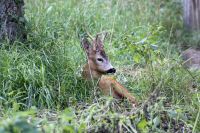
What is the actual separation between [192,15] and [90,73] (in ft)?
13.3

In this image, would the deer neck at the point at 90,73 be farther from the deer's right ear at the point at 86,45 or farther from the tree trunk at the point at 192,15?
the tree trunk at the point at 192,15

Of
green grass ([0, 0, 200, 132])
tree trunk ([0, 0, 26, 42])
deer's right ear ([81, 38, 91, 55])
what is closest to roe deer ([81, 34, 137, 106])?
deer's right ear ([81, 38, 91, 55])

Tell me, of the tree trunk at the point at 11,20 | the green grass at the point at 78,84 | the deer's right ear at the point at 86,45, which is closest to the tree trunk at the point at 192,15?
the green grass at the point at 78,84

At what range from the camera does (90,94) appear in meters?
5.36

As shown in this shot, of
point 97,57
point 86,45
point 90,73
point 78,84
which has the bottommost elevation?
point 78,84

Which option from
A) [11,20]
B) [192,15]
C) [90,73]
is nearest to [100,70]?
[90,73]

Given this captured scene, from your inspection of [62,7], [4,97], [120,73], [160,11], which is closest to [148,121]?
[4,97]

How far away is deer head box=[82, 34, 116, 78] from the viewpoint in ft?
17.6

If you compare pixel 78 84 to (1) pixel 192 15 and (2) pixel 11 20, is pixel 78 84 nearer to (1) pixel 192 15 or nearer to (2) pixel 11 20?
(2) pixel 11 20

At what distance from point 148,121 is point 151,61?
4.06ft

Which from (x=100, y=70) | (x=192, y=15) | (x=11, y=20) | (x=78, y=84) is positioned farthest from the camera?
(x=192, y=15)

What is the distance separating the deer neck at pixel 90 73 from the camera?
5.40m

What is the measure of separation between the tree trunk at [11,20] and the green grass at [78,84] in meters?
0.15

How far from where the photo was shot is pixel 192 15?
9039mm
